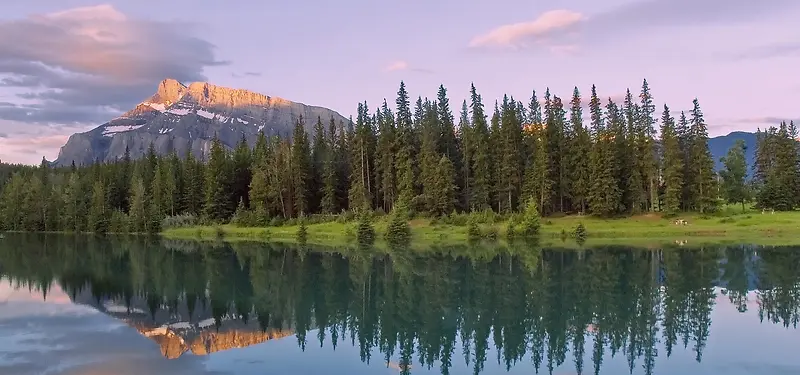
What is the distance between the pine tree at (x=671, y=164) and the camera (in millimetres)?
75125

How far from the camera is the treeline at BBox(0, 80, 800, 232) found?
80000 millimetres

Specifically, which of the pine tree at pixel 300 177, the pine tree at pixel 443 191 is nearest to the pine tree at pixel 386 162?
the pine tree at pixel 443 191

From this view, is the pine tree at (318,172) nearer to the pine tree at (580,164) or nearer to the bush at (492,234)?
the bush at (492,234)

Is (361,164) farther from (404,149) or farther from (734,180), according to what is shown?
(734,180)

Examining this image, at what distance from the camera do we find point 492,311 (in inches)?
1166

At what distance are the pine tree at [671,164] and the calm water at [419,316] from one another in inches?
850

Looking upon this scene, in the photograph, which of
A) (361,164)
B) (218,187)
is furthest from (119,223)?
(361,164)

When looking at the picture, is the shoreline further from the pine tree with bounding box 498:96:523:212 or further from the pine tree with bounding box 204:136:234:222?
the pine tree with bounding box 204:136:234:222

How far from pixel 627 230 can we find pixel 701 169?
52.3 feet

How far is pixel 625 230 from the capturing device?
230 feet

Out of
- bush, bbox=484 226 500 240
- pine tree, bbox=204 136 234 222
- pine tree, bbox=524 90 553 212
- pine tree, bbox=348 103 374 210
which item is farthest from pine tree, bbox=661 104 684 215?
pine tree, bbox=204 136 234 222

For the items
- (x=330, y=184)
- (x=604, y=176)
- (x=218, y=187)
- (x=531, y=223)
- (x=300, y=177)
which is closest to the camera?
(x=531, y=223)

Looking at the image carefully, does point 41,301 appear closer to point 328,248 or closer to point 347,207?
point 328,248

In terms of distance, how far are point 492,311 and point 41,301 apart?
25364 mm
